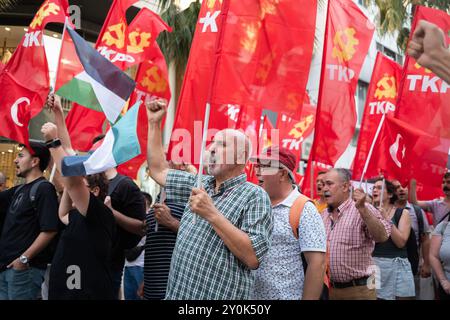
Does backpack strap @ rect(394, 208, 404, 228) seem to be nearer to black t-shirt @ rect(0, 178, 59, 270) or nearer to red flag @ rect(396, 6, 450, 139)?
red flag @ rect(396, 6, 450, 139)

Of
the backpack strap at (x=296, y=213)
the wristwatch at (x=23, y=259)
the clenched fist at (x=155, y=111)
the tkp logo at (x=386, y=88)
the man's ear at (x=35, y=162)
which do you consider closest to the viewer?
the backpack strap at (x=296, y=213)

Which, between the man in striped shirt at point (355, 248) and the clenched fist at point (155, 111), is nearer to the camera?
the clenched fist at point (155, 111)

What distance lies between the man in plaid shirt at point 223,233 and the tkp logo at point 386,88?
5058 millimetres

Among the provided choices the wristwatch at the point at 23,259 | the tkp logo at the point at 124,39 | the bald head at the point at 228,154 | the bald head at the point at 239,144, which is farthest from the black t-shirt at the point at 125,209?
the tkp logo at the point at 124,39

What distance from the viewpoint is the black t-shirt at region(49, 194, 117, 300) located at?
12.8 ft

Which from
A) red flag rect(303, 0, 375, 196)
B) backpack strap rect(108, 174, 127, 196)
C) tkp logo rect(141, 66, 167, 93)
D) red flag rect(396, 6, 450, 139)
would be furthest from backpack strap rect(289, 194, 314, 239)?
red flag rect(396, 6, 450, 139)

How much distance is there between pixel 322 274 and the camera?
3.80 m

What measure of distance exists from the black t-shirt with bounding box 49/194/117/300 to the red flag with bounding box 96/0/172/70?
3031mm

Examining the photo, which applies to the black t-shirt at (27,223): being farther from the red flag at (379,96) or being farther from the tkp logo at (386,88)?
the tkp logo at (386,88)

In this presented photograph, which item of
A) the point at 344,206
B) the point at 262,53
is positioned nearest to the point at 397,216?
the point at 344,206

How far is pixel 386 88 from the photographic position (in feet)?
27.4

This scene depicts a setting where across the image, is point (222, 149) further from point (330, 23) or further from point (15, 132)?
point (330, 23)

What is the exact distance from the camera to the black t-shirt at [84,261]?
3.90m

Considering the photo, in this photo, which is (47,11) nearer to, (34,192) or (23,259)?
(34,192)
